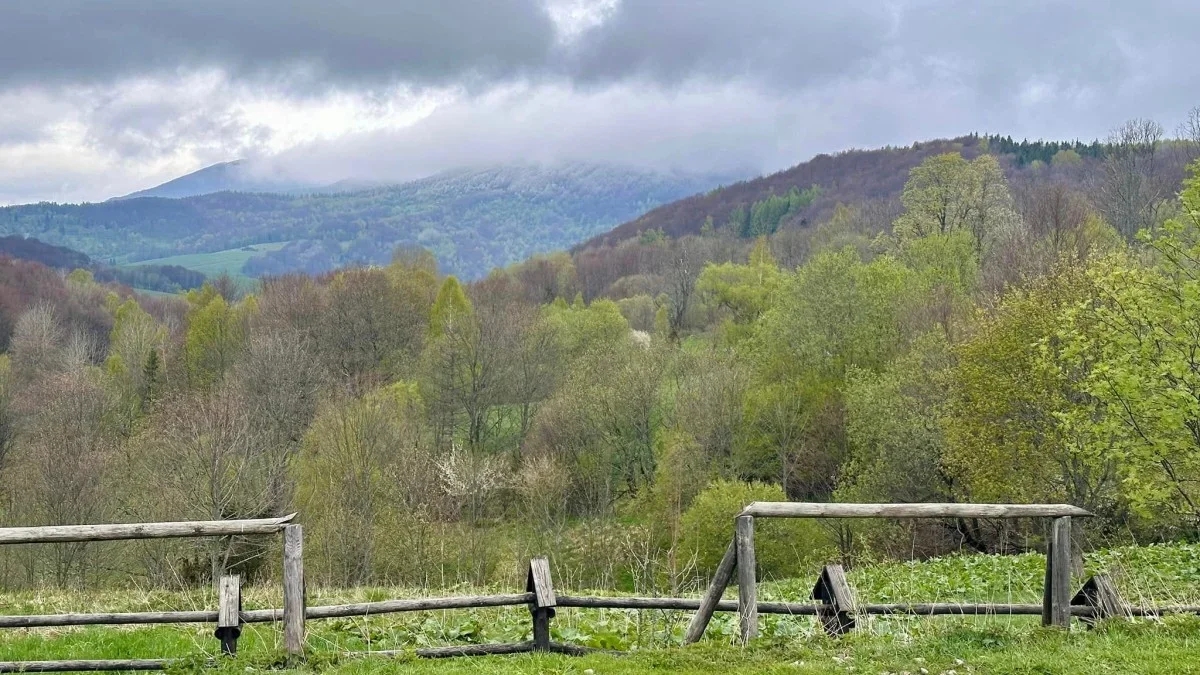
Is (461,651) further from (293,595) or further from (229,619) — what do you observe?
(229,619)

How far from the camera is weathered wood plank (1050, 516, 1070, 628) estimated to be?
26.0ft

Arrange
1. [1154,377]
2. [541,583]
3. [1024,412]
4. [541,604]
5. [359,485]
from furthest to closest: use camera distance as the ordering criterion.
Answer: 1. [359,485]
2. [1024,412]
3. [1154,377]
4. [541,583]
5. [541,604]

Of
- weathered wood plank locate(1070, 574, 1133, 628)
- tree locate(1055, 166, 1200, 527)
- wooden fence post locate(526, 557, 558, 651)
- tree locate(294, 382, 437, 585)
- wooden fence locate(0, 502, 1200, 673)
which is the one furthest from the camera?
tree locate(294, 382, 437, 585)

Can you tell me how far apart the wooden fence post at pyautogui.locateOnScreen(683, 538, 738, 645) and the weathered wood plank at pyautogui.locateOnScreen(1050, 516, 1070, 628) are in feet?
9.81

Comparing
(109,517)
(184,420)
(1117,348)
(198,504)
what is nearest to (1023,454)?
(1117,348)

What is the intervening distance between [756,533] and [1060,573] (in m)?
21.2

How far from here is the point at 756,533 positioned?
1131 inches

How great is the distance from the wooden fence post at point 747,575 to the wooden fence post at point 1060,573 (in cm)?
277

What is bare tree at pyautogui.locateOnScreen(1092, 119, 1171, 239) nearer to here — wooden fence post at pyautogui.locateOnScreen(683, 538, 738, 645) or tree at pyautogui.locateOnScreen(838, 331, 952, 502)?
tree at pyautogui.locateOnScreen(838, 331, 952, 502)

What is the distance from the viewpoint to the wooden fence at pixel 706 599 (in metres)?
7.96

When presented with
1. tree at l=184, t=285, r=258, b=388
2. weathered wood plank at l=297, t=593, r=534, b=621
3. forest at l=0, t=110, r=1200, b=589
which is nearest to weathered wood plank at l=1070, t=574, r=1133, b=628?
forest at l=0, t=110, r=1200, b=589

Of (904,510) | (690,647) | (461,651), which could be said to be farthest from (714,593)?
(461,651)

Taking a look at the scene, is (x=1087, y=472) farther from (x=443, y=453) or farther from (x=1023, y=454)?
(x=443, y=453)

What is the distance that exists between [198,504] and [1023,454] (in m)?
25.8
